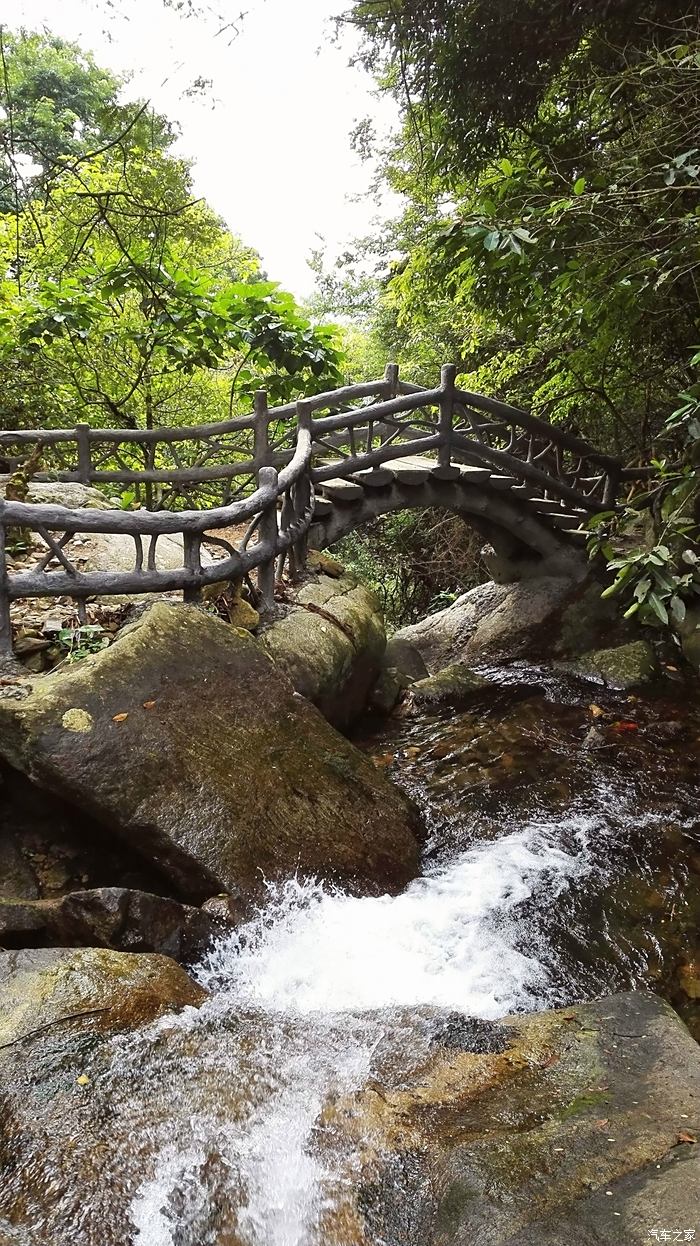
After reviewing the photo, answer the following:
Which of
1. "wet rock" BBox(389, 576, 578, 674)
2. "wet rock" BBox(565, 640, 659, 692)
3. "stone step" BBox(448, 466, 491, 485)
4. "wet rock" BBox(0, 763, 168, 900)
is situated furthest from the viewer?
"wet rock" BBox(389, 576, 578, 674)

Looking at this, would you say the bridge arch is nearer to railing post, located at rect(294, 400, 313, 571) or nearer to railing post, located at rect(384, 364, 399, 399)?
railing post, located at rect(294, 400, 313, 571)

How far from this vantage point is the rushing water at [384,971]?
7.34 ft

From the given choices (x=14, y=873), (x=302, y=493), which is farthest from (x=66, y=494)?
(x=14, y=873)

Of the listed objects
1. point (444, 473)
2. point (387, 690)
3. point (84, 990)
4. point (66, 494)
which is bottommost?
point (387, 690)

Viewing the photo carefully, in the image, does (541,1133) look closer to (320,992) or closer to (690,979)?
(320,992)

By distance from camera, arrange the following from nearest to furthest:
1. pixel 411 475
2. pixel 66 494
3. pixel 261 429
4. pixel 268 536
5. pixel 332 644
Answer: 1. pixel 268 536
2. pixel 332 644
3. pixel 66 494
4. pixel 261 429
5. pixel 411 475

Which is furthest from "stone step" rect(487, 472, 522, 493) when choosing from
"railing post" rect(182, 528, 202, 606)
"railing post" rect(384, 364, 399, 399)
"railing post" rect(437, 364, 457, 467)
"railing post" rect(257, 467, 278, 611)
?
"railing post" rect(182, 528, 202, 606)

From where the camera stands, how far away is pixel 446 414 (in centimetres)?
867

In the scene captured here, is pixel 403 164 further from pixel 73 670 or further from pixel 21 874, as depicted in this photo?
pixel 21 874

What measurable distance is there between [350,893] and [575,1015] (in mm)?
1447

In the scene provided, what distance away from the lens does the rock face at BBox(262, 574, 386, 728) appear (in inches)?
222

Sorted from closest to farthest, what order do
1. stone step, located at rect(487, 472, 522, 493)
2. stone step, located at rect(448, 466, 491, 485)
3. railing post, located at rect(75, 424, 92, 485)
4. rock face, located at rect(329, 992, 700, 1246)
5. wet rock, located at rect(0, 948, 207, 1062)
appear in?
rock face, located at rect(329, 992, 700, 1246)
wet rock, located at rect(0, 948, 207, 1062)
railing post, located at rect(75, 424, 92, 485)
stone step, located at rect(448, 466, 491, 485)
stone step, located at rect(487, 472, 522, 493)

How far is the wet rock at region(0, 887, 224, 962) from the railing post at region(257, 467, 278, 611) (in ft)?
9.46

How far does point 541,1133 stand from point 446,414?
7.60 meters
